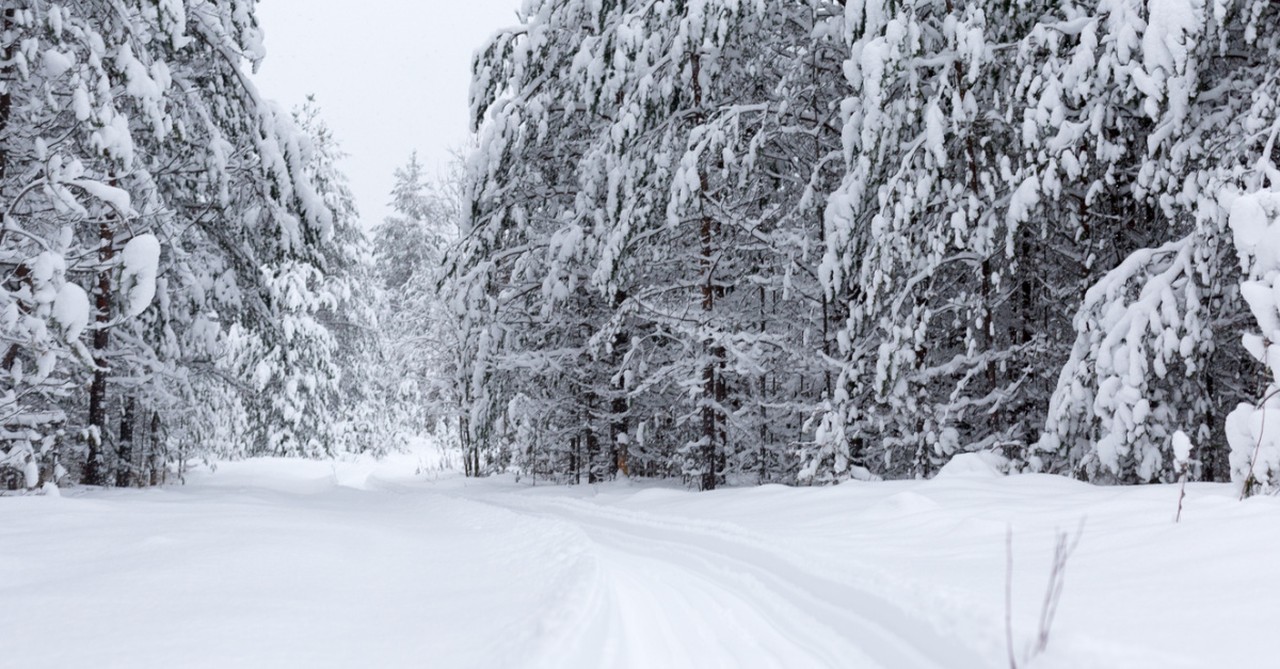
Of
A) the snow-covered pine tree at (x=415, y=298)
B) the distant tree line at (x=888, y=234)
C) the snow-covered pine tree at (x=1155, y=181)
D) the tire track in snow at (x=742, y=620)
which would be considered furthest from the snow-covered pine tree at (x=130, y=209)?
the snow-covered pine tree at (x=415, y=298)

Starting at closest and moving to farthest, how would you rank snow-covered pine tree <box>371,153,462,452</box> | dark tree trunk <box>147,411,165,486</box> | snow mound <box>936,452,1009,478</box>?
snow mound <box>936,452,1009,478</box> < dark tree trunk <box>147,411,165,486</box> < snow-covered pine tree <box>371,153,462,452</box>

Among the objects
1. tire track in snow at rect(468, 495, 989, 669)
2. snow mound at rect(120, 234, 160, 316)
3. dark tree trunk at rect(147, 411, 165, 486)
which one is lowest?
tire track in snow at rect(468, 495, 989, 669)

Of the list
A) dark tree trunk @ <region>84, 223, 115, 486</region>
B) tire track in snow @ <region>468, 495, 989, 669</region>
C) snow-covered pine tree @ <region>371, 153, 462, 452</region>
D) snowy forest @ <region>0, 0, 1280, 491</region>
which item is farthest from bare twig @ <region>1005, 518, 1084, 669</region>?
snow-covered pine tree @ <region>371, 153, 462, 452</region>

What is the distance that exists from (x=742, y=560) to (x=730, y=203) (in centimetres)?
666

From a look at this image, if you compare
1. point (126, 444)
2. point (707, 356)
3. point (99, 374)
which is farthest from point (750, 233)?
point (126, 444)

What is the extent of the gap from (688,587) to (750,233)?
631cm

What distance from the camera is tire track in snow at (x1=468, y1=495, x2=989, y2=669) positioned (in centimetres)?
317

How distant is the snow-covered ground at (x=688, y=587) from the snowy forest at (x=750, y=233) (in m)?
1.00

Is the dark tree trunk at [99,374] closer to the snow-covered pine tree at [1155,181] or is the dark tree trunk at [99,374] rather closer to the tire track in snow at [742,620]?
the tire track in snow at [742,620]

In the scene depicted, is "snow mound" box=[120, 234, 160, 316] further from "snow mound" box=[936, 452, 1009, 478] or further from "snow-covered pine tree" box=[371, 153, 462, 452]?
"snow-covered pine tree" box=[371, 153, 462, 452]

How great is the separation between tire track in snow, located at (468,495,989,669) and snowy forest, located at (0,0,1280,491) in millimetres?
1958

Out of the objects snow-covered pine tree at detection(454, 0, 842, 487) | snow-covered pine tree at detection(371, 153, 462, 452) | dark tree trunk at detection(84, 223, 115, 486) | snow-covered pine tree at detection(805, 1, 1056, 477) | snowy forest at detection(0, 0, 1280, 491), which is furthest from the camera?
snow-covered pine tree at detection(371, 153, 462, 452)

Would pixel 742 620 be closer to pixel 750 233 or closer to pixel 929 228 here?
pixel 929 228

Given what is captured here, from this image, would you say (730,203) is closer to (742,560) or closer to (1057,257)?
(1057,257)
